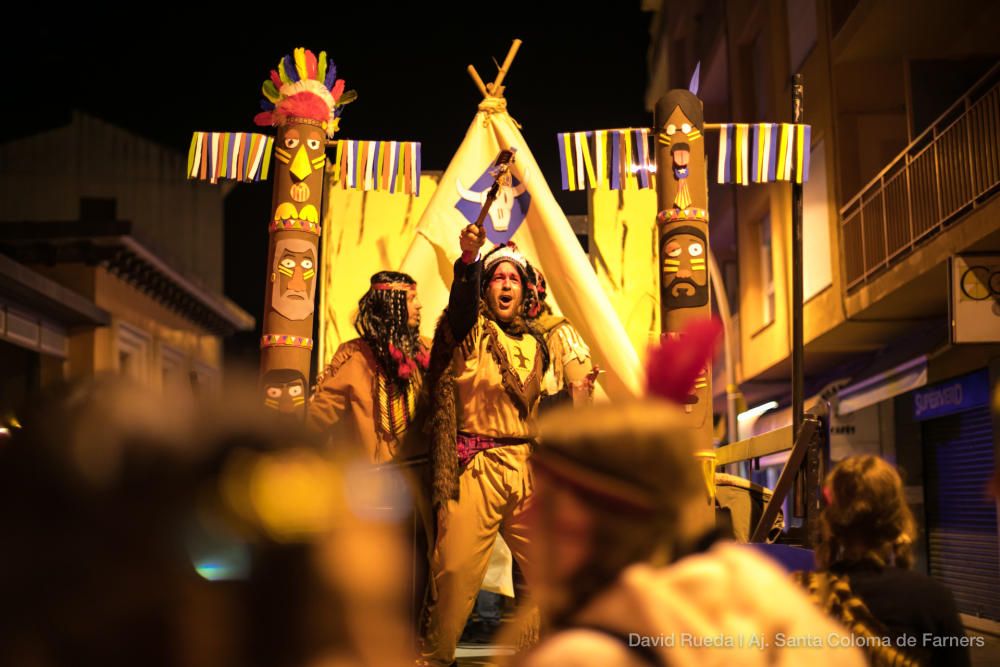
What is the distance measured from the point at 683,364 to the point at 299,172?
5649 millimetres

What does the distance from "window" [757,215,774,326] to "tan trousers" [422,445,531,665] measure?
13.4m

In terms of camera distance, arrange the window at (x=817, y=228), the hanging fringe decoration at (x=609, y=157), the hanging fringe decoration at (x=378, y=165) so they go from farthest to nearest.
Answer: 1. the window at (x=817, y=228)
2. the hanging fringe decoration at (x=378, y=165)
3. the hanging fringe decoration at (x=609, y=157)

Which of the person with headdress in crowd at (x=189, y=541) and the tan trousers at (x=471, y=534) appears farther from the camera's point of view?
the tan trousers at (x=471, y=534)

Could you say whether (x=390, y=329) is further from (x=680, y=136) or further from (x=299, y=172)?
(x=680, y=136)

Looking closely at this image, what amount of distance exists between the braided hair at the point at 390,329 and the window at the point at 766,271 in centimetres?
1304

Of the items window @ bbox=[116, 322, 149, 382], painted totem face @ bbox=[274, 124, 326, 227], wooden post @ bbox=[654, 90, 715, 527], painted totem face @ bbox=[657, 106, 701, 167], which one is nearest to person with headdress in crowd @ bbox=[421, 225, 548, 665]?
wooden post @ bbox=[654, 90, 715, 527]

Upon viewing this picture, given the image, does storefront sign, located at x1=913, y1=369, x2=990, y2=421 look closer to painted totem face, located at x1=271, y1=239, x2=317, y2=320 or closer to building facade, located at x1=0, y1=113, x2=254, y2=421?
painted totem face, located at x1=271, y1=239, x2=317, y2=320

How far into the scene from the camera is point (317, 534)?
35.1 inches

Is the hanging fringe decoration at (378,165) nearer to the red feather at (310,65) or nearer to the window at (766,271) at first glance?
the red feather at (310,65)

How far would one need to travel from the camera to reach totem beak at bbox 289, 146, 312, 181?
22.9 feet

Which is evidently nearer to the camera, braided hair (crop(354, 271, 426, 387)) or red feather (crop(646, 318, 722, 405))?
red feather (crop(646, 318, 722, 405))

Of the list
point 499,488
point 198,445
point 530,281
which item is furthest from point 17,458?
point 530,281

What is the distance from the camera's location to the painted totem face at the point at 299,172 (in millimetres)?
6984

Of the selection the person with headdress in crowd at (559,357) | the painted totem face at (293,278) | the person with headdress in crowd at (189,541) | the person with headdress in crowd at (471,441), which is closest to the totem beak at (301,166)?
the painted totem face at (293,278)
